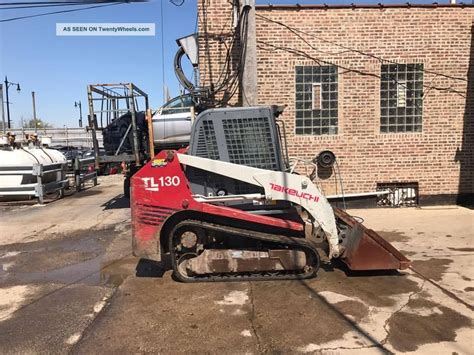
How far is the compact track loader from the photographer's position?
5543 millimetres

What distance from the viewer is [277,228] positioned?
5.79m

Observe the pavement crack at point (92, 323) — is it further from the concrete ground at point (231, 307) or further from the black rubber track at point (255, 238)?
the black rubber track at point (255, 238)

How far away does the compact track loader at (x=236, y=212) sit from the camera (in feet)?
18.2

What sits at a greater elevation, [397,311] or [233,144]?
[233,144]

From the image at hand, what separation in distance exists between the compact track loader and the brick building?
15.6ft

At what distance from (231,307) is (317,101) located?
669cm

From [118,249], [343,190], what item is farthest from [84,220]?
[343,190]

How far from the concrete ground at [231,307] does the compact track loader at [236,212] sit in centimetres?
27

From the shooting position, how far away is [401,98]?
10.5m

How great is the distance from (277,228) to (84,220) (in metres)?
6.22

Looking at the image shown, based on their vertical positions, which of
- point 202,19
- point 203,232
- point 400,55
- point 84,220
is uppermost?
point 202,19

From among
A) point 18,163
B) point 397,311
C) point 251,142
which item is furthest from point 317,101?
point 18,163

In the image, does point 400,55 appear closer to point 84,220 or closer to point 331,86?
point 331,86

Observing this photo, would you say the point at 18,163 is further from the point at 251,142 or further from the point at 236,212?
the point at 236,212
